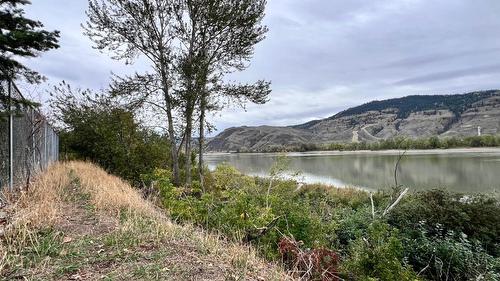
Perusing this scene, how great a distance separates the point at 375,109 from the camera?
182 meters

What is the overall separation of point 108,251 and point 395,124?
14970cm

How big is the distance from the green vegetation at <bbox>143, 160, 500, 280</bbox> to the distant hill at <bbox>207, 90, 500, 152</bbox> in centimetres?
9391

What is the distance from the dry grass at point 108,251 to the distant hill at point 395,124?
99450mm

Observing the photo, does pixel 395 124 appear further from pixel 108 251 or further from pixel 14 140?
pixel 108 251

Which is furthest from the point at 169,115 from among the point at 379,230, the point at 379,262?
the point at 379,262

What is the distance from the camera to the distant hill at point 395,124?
402 feet

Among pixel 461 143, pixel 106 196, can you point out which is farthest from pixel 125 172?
pixel 461 143

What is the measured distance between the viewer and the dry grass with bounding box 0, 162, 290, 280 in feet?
11.4

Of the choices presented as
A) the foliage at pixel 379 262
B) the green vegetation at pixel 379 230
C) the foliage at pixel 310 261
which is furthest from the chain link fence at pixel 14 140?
the foliage at pixel 379 262

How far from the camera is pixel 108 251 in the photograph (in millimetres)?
4066

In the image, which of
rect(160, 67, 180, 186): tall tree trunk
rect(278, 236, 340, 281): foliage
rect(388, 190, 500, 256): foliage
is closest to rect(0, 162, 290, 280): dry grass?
rect(278, 236, 340, 281): foliage

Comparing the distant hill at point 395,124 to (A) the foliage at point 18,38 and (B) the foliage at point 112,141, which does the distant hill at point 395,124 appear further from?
(A) the foliage at point 18,38

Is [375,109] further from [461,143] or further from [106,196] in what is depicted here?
[106,196]

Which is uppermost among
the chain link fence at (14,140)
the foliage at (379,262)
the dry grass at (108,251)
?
the chain link fence at (14,140)
